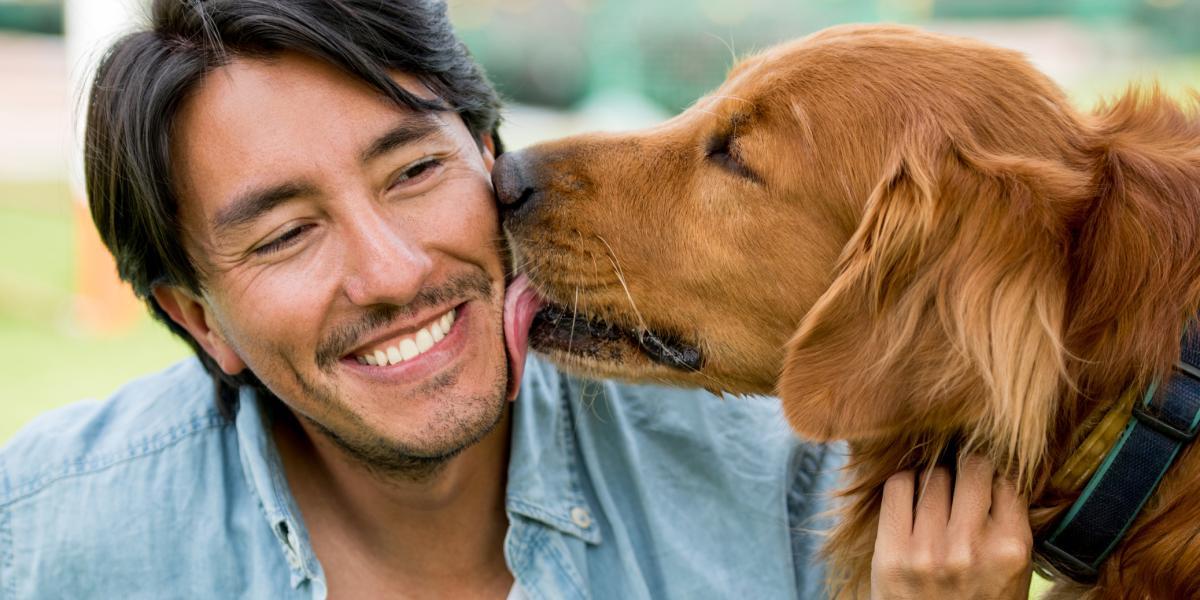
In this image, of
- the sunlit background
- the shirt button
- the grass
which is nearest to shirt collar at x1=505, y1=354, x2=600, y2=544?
the shirt button

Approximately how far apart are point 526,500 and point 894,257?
113 centimetres

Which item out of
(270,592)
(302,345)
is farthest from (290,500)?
(302,345)

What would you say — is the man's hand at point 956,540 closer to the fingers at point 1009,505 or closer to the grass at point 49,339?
the fingers at point 1009,505

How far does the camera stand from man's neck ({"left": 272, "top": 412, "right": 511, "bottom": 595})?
2908mm

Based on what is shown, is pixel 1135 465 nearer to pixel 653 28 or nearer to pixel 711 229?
pixel 711 229

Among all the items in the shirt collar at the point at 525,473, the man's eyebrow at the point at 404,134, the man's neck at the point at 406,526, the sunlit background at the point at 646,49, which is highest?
the man's eyebrow at the point at 404,134

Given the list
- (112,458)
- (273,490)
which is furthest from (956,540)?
(112,458)

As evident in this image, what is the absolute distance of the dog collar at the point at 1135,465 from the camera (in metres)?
2.01

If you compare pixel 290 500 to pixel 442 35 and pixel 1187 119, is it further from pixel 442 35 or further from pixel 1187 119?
pixel 1187 119

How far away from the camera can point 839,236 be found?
Result: 8.16 ft

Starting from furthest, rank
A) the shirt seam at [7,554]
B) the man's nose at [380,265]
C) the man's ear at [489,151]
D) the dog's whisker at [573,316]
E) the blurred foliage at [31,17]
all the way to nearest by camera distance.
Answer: the blurred foliage at [31,17]
the man's ear at [489,151]
the shirt seam at [7,554]
the dog's whisker at [573,316]
the man's nose at [380,265]

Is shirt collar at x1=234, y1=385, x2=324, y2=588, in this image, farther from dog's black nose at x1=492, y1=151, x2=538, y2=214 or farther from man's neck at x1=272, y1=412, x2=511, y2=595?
dog's black nose at x1=492, y1=151, x2=538, y2=214

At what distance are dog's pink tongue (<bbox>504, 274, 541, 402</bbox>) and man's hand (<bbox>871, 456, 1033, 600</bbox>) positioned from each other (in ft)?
2.95

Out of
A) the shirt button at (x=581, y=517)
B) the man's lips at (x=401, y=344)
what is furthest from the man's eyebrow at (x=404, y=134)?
the shirt button at (x=581, y=517)
